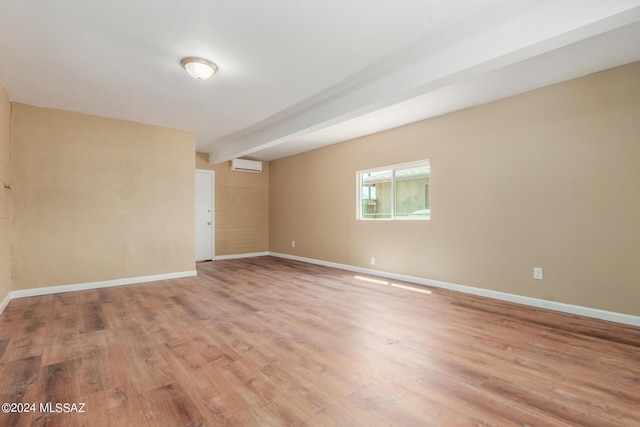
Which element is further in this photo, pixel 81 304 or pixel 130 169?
pixel 130 169

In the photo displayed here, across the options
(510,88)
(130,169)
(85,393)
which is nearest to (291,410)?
(85,393)

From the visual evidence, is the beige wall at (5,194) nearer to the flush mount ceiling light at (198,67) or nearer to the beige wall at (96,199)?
the beige wall at (96,199)

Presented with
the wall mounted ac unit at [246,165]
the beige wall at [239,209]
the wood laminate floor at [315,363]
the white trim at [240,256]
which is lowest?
the white trim at [240,256]

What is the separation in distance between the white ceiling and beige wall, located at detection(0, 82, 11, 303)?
27cm

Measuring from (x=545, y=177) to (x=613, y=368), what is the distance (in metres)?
2.16

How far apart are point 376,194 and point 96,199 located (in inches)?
183

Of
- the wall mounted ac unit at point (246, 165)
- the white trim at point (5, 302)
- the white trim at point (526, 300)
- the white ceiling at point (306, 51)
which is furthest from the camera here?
the wall mounted ac unit at point (246, 165)

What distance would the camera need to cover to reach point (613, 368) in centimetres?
212

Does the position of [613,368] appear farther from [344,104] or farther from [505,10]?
[344,104]

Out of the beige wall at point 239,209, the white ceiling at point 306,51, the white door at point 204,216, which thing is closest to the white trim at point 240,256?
the beige wall at point 239,209

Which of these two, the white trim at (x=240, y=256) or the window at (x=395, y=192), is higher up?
the window at (x=395, y=192)

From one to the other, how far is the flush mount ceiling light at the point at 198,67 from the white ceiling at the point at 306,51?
9 centimetres

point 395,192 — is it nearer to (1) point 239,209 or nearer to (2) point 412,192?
(2) point 412,192

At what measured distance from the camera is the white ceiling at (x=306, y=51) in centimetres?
214
